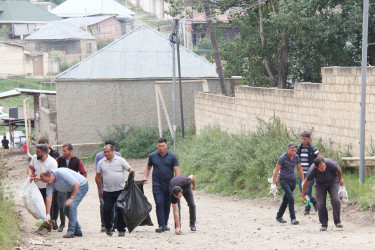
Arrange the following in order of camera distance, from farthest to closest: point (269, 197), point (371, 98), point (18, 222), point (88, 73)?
point (88, 73) < point (269, 197) < point (371, 98) < point (18, 222)

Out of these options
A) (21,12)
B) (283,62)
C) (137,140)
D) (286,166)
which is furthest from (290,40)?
(21,12)

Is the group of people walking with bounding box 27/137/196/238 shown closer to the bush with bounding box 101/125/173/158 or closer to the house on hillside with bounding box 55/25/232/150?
the bush with bounding box 101/125/173/158

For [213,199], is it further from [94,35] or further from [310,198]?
[94,35]

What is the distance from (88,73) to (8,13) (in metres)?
45.2

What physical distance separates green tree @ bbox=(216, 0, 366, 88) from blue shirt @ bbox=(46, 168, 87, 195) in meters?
11.8

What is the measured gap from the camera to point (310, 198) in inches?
553

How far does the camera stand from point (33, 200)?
11.9 m

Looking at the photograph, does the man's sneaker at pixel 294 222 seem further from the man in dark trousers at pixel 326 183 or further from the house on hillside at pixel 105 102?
the house on hillside at pixel 105 102

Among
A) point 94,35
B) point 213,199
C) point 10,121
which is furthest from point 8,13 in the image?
point 213,199

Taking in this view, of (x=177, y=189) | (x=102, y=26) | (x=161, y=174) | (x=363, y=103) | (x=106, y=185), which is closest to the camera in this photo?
(x=177, y=189)

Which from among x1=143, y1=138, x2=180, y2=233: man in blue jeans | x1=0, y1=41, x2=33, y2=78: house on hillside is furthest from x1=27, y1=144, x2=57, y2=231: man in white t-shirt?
x1=0, y1=41, x2=33, y2=78: house on hillside

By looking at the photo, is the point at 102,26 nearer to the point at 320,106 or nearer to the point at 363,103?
the point at 320,106

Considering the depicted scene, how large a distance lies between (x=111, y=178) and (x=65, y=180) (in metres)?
0.79

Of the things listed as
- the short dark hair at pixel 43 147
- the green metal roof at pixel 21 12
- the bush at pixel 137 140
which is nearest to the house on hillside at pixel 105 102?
the bush at pixel 137 140
